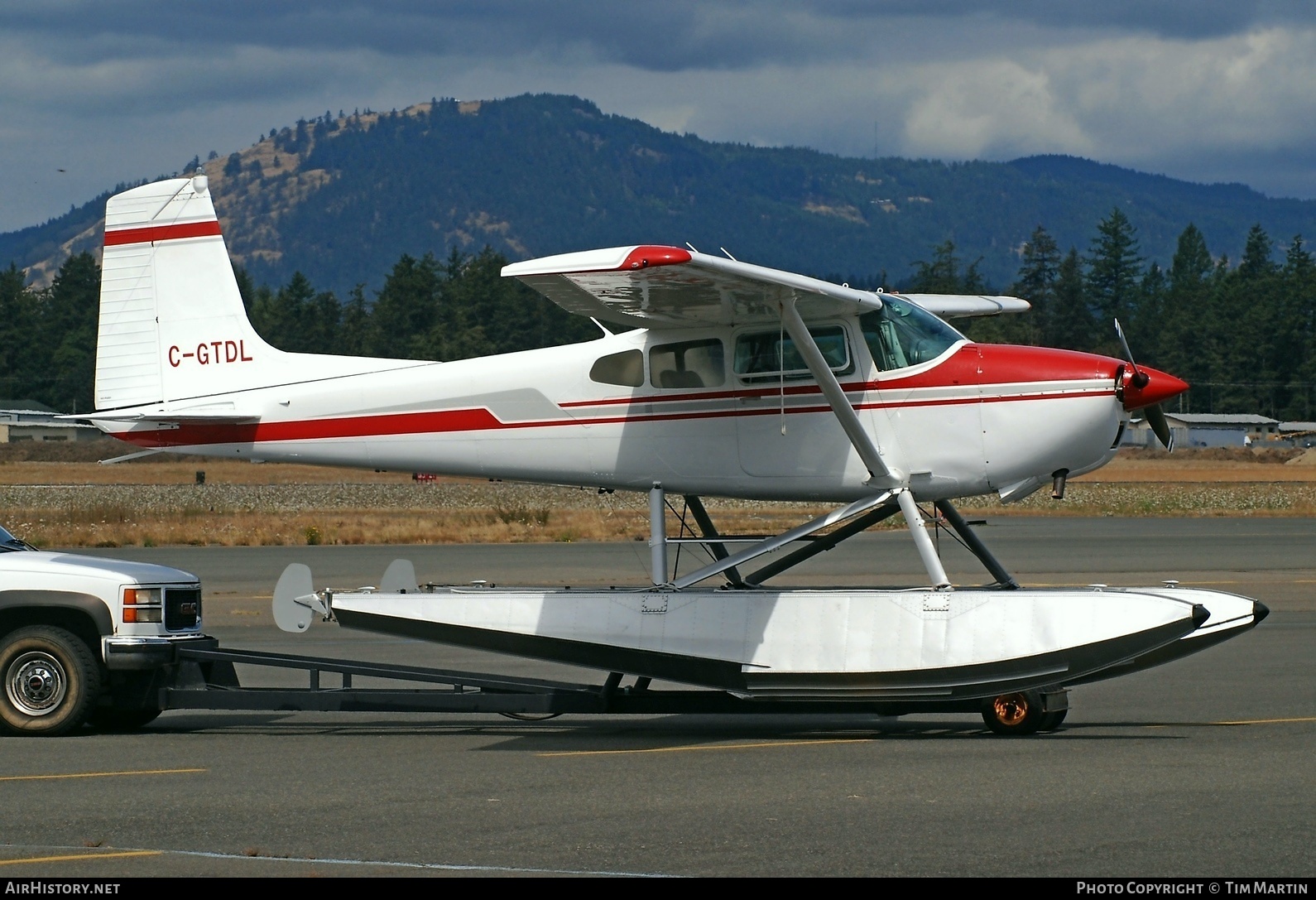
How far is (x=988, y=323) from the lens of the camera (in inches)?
4011

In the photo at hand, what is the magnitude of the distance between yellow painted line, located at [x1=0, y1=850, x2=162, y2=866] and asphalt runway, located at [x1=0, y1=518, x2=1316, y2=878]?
0.8 inches

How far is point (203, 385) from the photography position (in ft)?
42.9

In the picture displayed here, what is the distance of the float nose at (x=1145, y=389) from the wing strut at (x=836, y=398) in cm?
176

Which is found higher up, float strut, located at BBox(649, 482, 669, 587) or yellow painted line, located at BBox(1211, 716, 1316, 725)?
float strut, located at BBox(649, 482, 669, 587)

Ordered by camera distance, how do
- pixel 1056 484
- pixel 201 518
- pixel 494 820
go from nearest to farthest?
pixel 494 820 < pixel 1056 484 < pixel 201 518

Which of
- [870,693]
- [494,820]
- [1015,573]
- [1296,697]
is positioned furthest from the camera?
[1015,573]

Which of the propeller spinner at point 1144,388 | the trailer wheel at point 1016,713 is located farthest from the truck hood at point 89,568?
the propeller spinner at point 1144,388

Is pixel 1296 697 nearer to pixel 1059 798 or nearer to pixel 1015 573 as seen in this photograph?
pixel 1059 798

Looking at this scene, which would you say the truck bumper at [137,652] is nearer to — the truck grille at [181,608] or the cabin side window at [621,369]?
the truck grille at [181,608]

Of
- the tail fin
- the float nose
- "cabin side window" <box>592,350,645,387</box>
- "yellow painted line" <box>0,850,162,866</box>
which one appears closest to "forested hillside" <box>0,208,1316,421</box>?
the tail fin

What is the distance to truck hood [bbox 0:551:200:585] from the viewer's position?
10.8 meters

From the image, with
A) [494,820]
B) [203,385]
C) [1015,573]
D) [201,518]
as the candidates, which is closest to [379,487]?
[201,518]

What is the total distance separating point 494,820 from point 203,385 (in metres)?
6.74

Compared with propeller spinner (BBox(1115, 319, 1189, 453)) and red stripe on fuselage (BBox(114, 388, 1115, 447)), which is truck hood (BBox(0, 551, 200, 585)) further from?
propeller spinner (BBox(1115, 319, 1189, 453))
